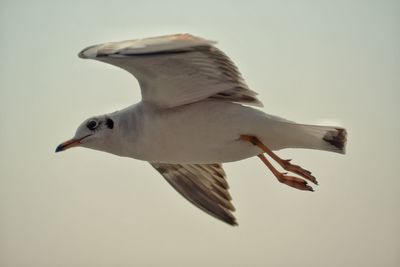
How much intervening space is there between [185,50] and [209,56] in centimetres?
42

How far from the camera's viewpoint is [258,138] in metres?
4.01

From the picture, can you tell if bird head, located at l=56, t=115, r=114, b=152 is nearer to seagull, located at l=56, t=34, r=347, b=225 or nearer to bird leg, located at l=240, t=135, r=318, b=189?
seagull, located at l=56, t=34, r=347, b=225

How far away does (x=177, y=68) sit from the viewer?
365 centimetres

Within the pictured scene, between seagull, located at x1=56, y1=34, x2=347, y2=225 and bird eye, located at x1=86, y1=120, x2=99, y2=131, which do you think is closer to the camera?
seagull, located at x1=56, y1=34, x2=347, y2=225

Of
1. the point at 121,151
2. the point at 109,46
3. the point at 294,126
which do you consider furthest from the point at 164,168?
the point at 109,46

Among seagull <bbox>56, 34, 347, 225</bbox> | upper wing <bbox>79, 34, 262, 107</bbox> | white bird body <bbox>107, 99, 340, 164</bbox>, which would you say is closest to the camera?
upper wing <bbox>79, 34, 262, 107</bbox>

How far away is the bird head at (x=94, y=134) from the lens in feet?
13.2

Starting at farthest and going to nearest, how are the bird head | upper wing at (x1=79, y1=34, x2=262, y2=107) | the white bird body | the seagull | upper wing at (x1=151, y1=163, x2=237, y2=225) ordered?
upper wing at (x1=151, y1=163, x2=237, y2=225), the bird head, the white bird body, the seagull, upper wing at (x1=79, y1=34, x2=262, y2=107)

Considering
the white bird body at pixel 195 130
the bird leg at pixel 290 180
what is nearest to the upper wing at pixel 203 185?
the bird leg at pixel 290 180

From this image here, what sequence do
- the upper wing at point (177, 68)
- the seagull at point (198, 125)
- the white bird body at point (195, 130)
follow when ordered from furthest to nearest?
1. the white bird body at point (195, 130)
2. the seagull at point (198, 125)
3. the upper wing at point (177, 68)

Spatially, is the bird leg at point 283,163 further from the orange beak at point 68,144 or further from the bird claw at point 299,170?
the orange beak at point 68,144

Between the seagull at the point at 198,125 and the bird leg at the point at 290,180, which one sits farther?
the bird leg at the point at 290,180

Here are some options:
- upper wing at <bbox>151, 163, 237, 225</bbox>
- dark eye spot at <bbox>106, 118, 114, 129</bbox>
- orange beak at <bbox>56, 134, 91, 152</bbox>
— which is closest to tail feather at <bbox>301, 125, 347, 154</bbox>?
upper wing at <bbox>151, 163, 237, 225</bbox>

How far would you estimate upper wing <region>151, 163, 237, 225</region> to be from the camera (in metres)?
4.77
